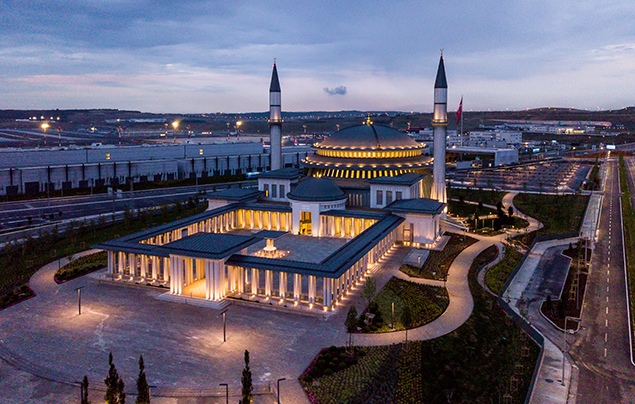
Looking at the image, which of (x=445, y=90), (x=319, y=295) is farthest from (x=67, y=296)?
(x=445, y=90)

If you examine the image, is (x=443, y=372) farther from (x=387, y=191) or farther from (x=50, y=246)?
(x=50, y=246)

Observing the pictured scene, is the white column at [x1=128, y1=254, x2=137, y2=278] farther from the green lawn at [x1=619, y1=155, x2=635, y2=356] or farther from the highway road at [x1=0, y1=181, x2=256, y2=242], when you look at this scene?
the green lawn at [x1=619, y1=155, x2=635, y2=356]

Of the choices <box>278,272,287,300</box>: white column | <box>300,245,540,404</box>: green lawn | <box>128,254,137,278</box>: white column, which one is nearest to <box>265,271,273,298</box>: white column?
<box>278,272,287,300</box>: white column

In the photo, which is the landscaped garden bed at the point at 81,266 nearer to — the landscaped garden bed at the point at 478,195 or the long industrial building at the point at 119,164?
the long industrial building at the point at 119,164

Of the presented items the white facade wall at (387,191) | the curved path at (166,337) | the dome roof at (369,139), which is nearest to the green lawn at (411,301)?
the curved path at (166,337)

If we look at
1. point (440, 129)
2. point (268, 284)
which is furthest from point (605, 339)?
point (440, 129)
